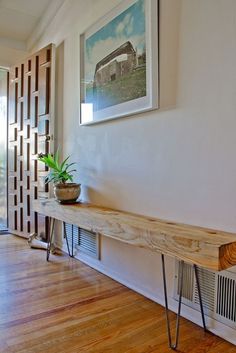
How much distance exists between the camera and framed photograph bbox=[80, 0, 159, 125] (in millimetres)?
1972

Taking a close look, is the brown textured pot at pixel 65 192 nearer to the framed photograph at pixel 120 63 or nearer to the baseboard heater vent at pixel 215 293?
the framed photograph at pixel 120 63

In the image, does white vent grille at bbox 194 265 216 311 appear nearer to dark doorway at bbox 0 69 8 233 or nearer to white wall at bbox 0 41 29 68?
dark doorway at bbox 0 69 8 233

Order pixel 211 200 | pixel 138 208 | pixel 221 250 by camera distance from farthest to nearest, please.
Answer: pixel 138 208 → pixel 211 200 → pixel 221 250

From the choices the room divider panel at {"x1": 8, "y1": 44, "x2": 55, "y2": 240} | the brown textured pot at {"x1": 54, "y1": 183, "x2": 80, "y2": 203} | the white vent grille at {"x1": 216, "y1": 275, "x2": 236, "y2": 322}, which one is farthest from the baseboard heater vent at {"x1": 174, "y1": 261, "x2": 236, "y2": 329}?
the room divider panel at {"x1": 8, "y1": 44, "x2": 55, "y2": 240}

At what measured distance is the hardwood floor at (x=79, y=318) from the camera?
4.94 ft

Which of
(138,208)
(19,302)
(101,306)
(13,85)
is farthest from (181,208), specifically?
(13,85)

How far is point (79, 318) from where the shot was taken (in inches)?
69.8

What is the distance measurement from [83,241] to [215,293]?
58.2 inches

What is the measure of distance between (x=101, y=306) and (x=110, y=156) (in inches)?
45.3

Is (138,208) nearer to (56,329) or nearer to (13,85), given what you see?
(56,329)

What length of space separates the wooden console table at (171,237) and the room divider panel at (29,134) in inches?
52.6

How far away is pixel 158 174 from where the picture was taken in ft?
6.48

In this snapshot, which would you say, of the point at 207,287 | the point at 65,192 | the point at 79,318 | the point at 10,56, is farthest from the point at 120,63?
the point at 10,56

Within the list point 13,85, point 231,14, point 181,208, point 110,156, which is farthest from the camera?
point 13,85
